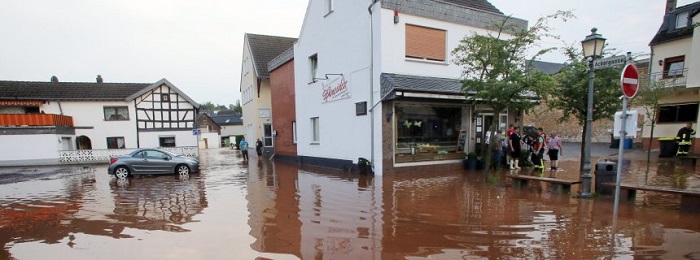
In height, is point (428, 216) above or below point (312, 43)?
below

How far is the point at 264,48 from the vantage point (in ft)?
84.0

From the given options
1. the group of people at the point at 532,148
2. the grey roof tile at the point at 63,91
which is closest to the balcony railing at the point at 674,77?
the group of people at the point at 532,148

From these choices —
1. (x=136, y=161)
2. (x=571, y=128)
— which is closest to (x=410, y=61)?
(x=136, y=161)

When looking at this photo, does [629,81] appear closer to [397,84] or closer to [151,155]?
[397,84]

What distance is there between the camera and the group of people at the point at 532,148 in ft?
36.1

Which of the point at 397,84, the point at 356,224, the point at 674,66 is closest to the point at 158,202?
the point at 356,224

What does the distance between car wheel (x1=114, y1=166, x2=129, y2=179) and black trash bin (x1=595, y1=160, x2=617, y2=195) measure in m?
16.1

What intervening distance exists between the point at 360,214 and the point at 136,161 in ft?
38.8

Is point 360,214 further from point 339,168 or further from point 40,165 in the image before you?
point 40,165

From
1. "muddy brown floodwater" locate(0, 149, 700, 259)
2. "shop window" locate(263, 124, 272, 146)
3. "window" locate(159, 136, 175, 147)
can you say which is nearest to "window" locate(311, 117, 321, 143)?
"muddy brown floodwater" locate(0, 149, 700, 259)

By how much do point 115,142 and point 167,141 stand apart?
12.2 ft

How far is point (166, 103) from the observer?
2748cm

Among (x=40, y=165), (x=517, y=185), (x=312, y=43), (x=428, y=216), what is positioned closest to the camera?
(x=428, y=216)

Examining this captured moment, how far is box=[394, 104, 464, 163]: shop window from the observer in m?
11.8
